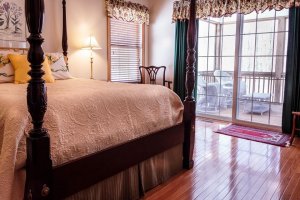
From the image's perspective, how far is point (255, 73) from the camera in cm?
433

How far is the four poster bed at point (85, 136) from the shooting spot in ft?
4.27

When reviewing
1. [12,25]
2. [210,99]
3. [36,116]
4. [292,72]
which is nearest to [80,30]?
[12,25]

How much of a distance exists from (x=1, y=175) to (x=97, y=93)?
81cm

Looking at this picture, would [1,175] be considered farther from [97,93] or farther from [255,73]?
[255,73]

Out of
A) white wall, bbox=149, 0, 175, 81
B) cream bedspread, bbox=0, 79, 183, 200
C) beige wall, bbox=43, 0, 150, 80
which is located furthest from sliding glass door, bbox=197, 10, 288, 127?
cream bedspread, bbox=0, 79, 183, 200

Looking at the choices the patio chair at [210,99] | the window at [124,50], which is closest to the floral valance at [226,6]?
the window at [124,50]

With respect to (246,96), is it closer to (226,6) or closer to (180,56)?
(180,56)

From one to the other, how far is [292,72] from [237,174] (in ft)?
6.75

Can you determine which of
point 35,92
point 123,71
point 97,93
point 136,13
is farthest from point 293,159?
point 136,13

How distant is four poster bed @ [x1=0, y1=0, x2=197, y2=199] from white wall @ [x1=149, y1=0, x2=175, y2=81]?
2.70 m

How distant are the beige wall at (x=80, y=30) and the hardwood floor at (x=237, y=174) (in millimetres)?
2308

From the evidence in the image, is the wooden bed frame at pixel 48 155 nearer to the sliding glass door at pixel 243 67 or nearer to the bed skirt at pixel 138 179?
the bed skirt at pixel 138 179

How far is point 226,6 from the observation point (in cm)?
423

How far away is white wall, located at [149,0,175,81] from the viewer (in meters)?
5.15
